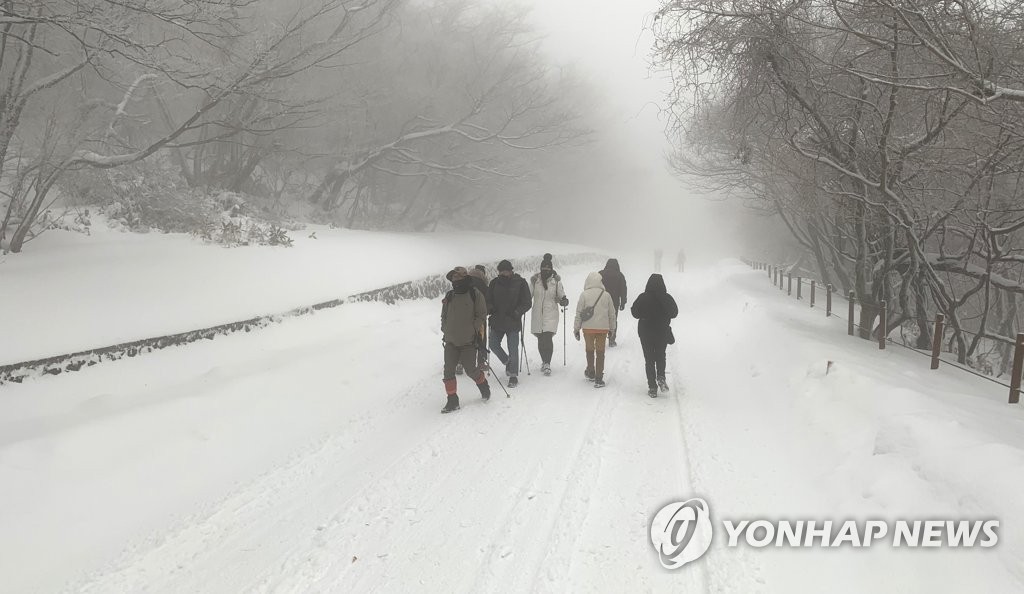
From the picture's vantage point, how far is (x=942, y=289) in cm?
911

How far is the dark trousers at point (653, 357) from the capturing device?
7.20 meters

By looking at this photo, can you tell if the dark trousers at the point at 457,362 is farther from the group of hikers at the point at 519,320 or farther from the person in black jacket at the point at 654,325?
the person in black jacket at the point at 654,325

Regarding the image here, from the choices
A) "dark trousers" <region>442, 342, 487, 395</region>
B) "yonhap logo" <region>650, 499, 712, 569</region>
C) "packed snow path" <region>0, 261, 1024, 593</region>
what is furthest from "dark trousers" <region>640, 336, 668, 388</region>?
"yonhap logo" <region>650, 499, 712, 569</region>

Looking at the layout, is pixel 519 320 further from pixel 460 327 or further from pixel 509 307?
pixel 460 327

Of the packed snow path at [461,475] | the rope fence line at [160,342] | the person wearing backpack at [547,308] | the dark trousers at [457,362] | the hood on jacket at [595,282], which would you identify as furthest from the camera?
the person wearing backpack at [547,308]

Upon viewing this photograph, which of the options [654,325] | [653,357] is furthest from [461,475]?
[654,325]

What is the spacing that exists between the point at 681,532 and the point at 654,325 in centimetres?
378

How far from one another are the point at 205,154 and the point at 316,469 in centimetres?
1834

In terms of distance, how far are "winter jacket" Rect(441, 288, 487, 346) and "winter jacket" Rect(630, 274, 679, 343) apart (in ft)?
6.92

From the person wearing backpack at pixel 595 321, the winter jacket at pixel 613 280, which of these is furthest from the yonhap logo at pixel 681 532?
the winter jacket at pixel 613 280

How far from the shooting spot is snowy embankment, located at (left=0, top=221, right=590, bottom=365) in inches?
230

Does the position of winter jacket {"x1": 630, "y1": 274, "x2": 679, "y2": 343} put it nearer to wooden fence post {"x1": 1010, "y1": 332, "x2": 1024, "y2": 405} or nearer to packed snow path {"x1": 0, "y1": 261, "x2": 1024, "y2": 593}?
packed snow path {"x1": 0, "y1": 261, "x2": 1024, "y2": 593}

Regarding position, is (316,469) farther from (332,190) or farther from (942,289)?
(332,190)

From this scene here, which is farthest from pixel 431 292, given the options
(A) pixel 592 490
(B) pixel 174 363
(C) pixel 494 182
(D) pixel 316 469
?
(C) pixel 494 182
